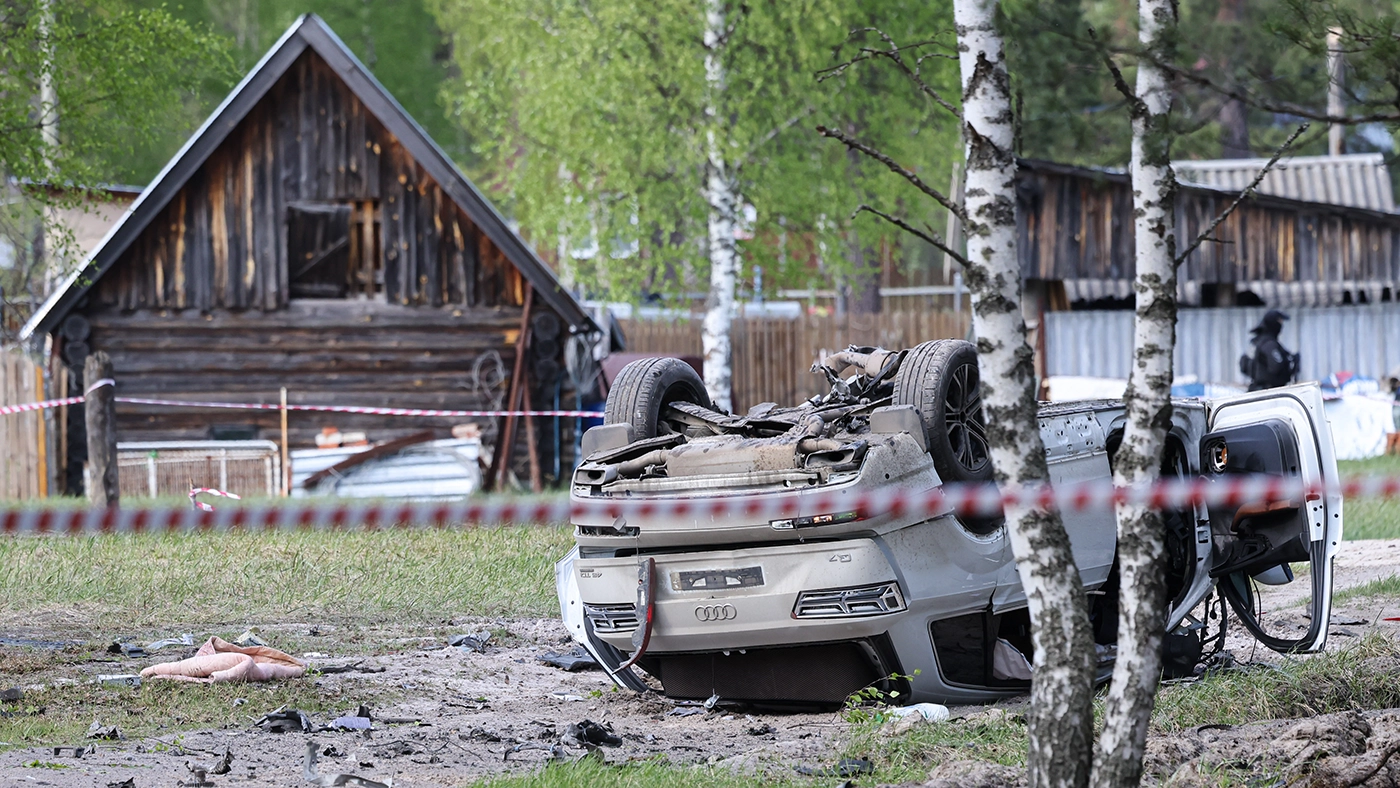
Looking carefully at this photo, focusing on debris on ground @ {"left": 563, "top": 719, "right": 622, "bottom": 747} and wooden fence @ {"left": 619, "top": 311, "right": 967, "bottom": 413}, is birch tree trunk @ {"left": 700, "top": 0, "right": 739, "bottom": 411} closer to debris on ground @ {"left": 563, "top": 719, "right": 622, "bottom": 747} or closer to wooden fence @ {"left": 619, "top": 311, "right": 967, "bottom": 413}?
wooden fence @ {"left": 619, "top": 311, "right": 967, "bottom": 413}

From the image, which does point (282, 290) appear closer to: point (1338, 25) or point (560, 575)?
point (560, 575)

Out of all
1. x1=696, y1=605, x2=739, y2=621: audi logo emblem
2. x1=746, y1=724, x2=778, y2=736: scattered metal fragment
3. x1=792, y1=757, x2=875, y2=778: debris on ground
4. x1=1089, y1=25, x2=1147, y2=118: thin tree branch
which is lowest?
x1=746, y1=724, x2=778, y2=736: scattered metal fragment

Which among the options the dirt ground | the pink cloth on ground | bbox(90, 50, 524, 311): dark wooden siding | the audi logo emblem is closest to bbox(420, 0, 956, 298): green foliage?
bbox(90, 50, 524, 311): dark wooden siding

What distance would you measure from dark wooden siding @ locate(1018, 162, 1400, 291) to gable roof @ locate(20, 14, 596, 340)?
8.38m

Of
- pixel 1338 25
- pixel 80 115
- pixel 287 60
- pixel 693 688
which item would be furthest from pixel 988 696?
pixel 287 60

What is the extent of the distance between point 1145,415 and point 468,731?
351 cm

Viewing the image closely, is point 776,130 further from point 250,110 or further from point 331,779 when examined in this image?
point 331,779

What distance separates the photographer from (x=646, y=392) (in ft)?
26.6

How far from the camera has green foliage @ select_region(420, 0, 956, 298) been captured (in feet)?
68.8

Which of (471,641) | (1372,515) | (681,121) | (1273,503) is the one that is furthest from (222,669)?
(681,121)

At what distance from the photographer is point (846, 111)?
2252cm

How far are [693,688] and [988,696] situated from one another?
1438mm

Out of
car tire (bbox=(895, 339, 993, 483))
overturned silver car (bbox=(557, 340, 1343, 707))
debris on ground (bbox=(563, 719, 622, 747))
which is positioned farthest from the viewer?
car tire (bbox=(895, 339, 993, 483))

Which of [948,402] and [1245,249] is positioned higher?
[1245,249]
